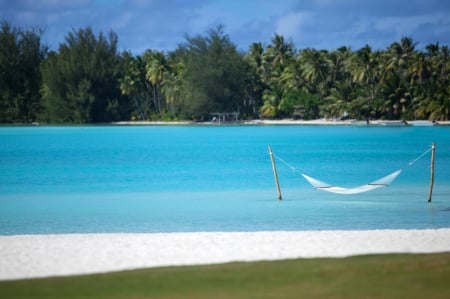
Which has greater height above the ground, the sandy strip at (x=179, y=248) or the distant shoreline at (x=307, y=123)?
the sandy strip at (x=179, y=248)

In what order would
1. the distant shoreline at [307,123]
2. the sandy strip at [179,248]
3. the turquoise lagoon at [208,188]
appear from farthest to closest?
1. the distant shoreline at [307,123]
2. the turquoise lagoon at [208,188]
3. the sandy strip at [179,248]

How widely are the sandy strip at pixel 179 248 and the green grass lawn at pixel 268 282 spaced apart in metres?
0.64

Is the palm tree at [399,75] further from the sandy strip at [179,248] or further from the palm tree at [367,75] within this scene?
the sandy strip at [179,248]

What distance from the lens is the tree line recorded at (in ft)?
277

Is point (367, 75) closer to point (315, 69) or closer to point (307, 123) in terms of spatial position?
point (315, 69)

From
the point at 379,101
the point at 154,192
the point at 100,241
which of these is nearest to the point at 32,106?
the point at 379,101

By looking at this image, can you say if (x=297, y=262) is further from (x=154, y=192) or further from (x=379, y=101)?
(x=379, y=101)

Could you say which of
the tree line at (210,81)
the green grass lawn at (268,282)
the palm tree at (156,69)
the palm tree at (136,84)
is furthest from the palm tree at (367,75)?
the green grass lawn at (268,282)

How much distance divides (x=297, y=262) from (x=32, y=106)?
9685cm

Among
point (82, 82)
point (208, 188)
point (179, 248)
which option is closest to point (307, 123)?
point (82, 82)

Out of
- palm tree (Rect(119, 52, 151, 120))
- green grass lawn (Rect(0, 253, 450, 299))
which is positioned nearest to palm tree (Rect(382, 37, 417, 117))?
palm tree (Rect(119, 52, 151, 120))

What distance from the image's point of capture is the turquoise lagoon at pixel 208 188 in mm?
18859

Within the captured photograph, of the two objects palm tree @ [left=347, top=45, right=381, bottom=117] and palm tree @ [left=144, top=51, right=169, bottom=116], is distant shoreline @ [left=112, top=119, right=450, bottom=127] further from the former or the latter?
palm tree @ [left=144, top=51, right=169, bottom=116]

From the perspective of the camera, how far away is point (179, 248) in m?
12.0
